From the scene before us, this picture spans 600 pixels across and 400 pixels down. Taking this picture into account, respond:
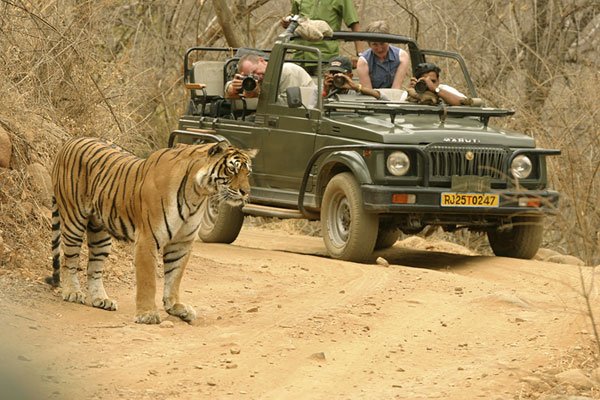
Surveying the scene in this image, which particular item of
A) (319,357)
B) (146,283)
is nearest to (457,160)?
(146,283)

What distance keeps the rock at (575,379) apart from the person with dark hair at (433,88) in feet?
19.4

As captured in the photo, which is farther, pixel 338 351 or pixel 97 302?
pixel 97 302

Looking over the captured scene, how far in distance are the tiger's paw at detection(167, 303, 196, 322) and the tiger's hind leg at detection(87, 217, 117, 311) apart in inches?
20.3

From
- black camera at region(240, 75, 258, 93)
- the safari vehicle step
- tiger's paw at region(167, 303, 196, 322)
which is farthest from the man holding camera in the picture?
tiger's paw at region(167, 303, 196, 322)

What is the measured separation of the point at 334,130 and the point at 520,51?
21.3ft

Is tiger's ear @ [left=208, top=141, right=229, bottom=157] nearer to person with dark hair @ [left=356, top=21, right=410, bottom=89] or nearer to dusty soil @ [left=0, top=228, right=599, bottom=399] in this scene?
dusty soil @ [left=0, top=228, right=599, bottom=399]

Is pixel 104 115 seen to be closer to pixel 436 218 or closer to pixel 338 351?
pixel 436 218

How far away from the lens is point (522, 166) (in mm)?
10492

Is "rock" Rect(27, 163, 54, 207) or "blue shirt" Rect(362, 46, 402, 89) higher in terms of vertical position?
"blue shirt" Rect(362, 46, 402, 89)

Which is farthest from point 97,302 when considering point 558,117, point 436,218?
point 558,117

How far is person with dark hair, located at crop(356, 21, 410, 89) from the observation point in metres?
11.6

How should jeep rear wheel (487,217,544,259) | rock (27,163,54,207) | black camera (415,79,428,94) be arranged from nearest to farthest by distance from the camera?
rock (27,163,54,207), jeep rear wheel (487,217,544,259), black camera (415,79,428,94)

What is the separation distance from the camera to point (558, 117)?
557 inches

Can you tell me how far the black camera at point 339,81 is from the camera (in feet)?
36.0
